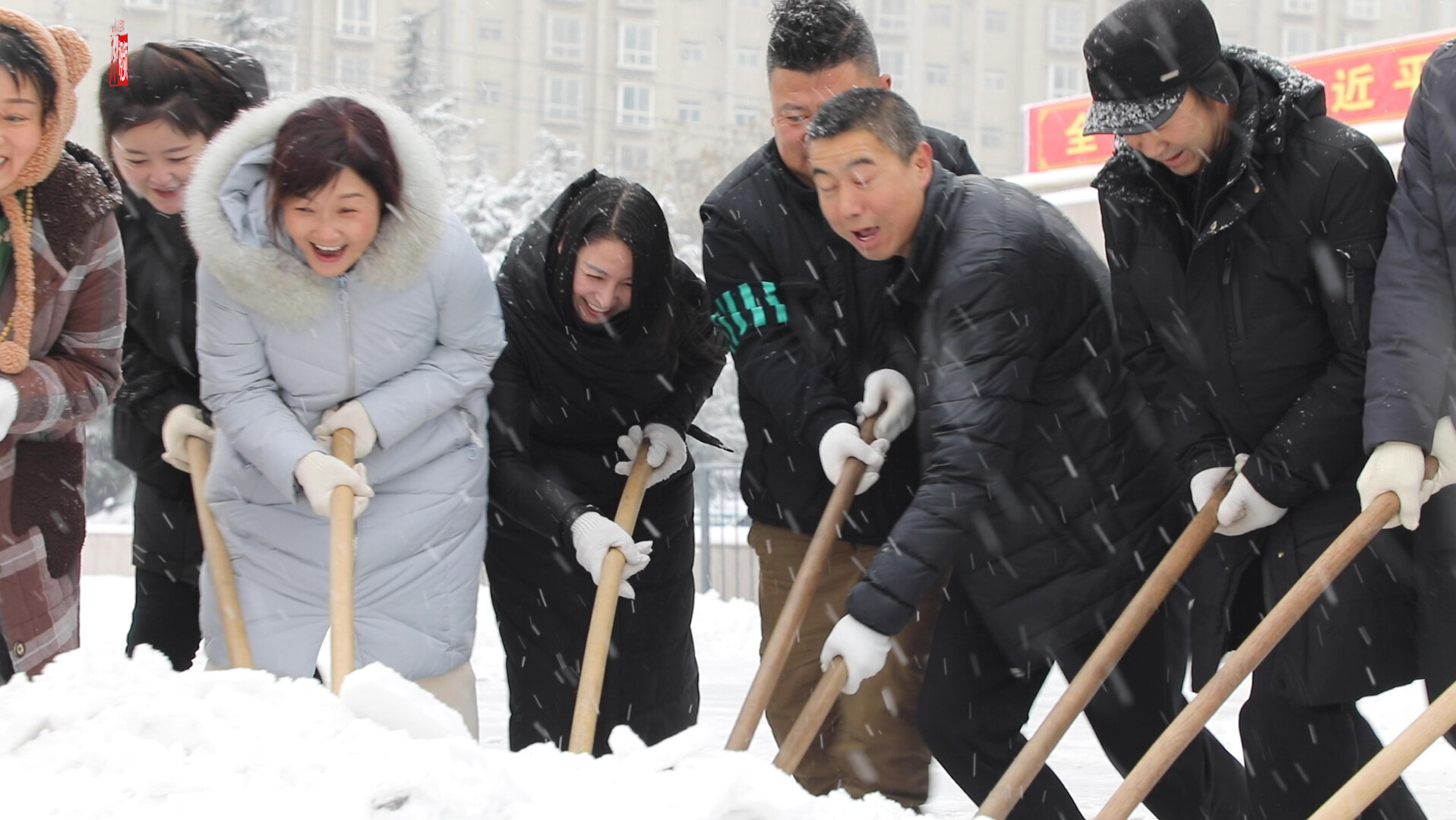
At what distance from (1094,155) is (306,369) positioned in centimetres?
1120

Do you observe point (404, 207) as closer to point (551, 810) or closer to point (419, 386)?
point (419, 386)

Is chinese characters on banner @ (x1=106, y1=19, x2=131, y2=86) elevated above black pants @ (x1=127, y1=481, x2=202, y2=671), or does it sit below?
above

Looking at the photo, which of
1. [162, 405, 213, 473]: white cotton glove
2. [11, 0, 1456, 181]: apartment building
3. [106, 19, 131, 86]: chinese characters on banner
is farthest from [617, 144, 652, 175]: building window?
[162, 405, 213, 473]: white cotton glove

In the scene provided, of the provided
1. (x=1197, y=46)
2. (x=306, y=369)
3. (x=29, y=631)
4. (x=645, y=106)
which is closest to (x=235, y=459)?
(x=306, y=369)

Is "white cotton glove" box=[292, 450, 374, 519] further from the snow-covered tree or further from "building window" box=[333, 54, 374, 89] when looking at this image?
"building window" box=[333, 54, 374, 89]

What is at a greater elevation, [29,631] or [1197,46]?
[1197,46]

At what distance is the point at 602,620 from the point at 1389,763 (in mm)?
1583

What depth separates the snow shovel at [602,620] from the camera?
9.45 ft

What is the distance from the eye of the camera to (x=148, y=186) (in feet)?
11.3

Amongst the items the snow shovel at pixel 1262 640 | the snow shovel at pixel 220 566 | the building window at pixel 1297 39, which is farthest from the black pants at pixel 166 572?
the building window at pixel 1297 39

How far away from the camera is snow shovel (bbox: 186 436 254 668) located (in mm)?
3070

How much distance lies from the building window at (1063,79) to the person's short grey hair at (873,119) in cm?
4129

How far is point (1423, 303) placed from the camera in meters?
2.64

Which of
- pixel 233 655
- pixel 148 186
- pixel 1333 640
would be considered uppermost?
pixel 148 186
